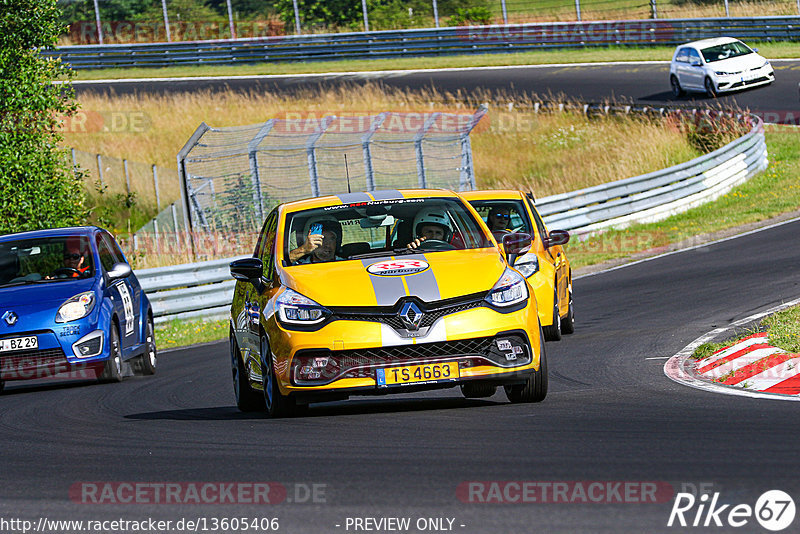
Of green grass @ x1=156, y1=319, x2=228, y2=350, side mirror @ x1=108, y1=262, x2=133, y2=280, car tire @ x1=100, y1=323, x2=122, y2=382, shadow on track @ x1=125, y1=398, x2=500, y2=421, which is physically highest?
side mirror @ x1=108, y1=262, x2=133, y2=280

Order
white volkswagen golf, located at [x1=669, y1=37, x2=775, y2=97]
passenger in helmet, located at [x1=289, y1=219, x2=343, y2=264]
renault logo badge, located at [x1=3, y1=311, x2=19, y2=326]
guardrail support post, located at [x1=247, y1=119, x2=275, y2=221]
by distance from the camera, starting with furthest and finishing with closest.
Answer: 1. white volkswagen golf, located at [x1=669, y1=37, x2=775, y2=97]
2. guardrail support post, located at [x1=247, y1=119, x2=275, y2=221]
3. renault logo badge, located at [x1=3, y1=311, x2=19, y2=326]
4. passenger in helmet, located at [x1=289, y1=219, x2=343, y2=264]

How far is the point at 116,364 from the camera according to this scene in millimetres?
13164

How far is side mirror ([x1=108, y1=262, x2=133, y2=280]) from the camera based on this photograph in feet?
43.1

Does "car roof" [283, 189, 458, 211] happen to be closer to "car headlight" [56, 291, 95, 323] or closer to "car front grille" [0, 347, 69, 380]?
"car headlight" [56, 291, 95, 323]

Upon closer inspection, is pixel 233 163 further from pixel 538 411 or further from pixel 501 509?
pixel 501 509

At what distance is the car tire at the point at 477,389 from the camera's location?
8.69 meters

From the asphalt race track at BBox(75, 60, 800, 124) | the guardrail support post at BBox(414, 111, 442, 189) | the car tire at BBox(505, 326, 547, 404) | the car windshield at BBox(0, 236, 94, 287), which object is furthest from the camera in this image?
the asphalt race track at BBox(75, 60, 800, 124)

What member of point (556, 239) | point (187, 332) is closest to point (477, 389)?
point (556, 239)

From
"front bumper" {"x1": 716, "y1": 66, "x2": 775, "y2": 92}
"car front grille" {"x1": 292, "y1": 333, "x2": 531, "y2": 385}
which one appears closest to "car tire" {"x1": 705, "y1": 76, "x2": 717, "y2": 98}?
"front bumper" {"x1": 716, "y1": 66, "x2": 775, "y2": 92}

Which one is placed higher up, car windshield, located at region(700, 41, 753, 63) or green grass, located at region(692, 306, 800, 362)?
car windshield, located at region(700, 41, 753, 63)

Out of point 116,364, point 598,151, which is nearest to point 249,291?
point 116,364

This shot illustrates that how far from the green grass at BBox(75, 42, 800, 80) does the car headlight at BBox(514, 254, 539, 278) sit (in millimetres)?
32252

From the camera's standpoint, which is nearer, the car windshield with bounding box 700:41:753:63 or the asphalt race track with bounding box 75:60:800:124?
the asphalt race track with bounding box 75:60:800:124

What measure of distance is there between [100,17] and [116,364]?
1644 inches
